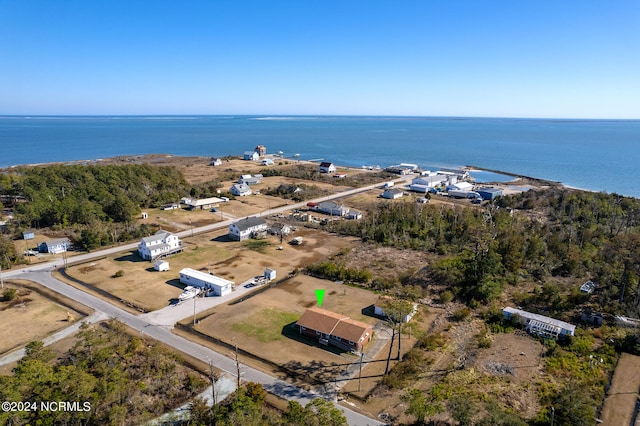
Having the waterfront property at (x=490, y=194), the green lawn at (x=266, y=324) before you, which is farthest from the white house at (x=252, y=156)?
the green lawn at (x=266, y=324)

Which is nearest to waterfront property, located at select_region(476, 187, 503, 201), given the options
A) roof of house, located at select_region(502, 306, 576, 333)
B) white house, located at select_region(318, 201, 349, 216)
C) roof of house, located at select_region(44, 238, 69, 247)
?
white house, located at select_region(318, 201, 349, 216)

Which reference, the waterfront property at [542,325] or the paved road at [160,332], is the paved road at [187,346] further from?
the waterfront property at [542,325]

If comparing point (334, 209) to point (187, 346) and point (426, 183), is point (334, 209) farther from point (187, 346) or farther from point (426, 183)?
point (187, 346)

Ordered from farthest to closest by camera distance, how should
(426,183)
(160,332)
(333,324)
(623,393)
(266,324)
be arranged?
(426,183) < (266,324) < (160,332) < (333,324) < (623,393)

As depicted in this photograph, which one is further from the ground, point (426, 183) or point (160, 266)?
point (426, 183)

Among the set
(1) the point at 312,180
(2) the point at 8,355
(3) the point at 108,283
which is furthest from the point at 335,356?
(1) the point at 312,180

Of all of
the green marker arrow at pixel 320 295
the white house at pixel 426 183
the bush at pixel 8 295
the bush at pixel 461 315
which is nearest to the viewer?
the bush at pixel 461 315

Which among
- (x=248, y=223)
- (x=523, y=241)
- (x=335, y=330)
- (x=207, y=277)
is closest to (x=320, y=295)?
(x=335, y=330)
